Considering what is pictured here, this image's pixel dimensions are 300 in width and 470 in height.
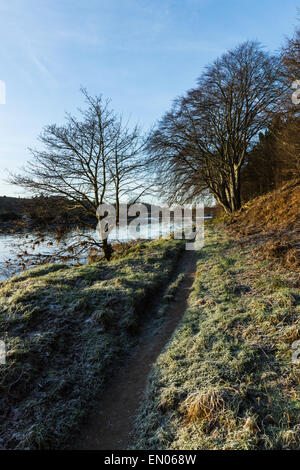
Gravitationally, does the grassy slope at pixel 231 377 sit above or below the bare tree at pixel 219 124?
below

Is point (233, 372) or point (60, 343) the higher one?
point (233, 372)

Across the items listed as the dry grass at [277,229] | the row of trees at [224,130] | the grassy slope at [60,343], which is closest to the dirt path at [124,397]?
the grassy slope at [60,343]

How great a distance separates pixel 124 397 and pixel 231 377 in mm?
1886

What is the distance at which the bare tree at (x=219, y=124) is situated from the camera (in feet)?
55.5

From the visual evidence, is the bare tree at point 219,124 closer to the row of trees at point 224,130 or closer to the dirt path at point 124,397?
the row of trees at point 224,130

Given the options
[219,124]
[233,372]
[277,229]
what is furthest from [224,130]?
[233,372]

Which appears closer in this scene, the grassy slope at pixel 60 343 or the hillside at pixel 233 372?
the hillside at pixel 233 372

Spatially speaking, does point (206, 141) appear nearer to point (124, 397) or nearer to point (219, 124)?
point (219, 124)

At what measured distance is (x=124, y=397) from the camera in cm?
395

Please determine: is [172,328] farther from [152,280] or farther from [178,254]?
[178,254]

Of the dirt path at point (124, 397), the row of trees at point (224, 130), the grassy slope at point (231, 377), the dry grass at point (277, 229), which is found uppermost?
the row of trees at point (224, 130)

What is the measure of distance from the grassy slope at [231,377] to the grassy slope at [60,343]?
116 centimetres

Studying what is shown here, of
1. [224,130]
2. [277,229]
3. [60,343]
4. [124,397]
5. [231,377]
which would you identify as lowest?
[124,397]
